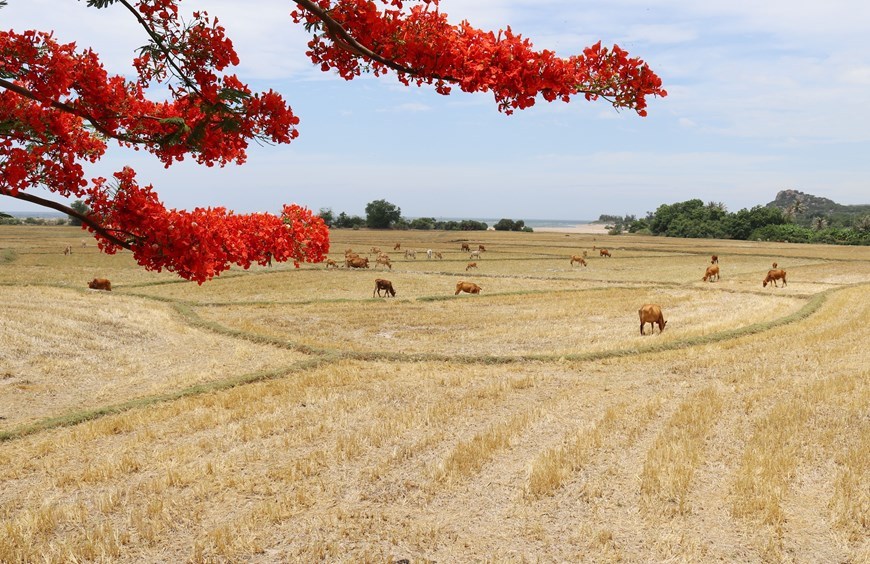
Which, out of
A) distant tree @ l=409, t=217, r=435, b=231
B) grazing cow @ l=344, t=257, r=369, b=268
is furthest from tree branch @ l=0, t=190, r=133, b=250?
distant tree @ l=409, t=217, r=435, b=231

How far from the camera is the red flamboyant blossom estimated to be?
640 cm

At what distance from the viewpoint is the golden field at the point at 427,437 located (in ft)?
23.5

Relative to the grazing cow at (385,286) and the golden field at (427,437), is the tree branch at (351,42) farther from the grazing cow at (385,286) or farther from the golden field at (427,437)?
the grazing cow at (385,286)

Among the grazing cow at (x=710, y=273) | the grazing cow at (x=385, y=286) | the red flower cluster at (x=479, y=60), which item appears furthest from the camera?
the grazing cow at (x=710, y=273)

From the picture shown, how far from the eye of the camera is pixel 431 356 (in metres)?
17.9

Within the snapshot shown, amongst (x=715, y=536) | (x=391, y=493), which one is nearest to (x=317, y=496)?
(x=391, y=493)

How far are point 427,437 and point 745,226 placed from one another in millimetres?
134340

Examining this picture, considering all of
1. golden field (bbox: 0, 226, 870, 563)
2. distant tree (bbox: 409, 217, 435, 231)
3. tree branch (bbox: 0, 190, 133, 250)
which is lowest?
golden field (bbox: 0, 226, 870, 563)

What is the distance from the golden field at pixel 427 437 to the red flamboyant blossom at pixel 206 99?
9.86 feet

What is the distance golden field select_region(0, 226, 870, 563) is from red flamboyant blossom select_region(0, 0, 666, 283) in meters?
3.01

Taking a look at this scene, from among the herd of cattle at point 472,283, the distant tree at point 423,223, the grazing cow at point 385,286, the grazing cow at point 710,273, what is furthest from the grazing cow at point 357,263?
the distant tree at point 423,223

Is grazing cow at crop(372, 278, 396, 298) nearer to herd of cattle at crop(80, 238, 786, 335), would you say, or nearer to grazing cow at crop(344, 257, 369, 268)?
herd of cattle at crop(80, 238, 786, 335)

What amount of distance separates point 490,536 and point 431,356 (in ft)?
35.1

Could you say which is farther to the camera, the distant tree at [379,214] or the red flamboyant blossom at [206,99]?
the distant tree at [379,214]
